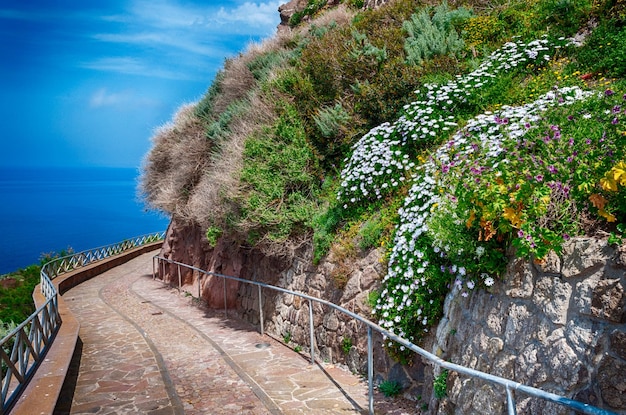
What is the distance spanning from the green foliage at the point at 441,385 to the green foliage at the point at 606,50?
495cm

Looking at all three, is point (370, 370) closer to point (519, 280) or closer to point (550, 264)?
point (519, 280)

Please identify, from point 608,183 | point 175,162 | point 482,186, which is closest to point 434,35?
point 482,186

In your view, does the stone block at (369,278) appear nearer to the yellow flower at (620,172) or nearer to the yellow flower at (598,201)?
the yellow flower at (598,201)

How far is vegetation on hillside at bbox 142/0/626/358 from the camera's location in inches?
171

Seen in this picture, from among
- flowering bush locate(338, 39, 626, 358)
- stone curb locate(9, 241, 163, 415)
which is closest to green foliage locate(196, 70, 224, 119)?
stone curb locate(9, 241, 163, 415)

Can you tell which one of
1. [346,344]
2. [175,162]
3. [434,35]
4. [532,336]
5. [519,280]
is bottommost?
[346,344]

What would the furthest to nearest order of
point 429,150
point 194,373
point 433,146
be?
point 433,146
point 429,150
point 194,373

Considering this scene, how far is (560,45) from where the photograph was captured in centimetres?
826

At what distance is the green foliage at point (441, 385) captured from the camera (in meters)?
4.83

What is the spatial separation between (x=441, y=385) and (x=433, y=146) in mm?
4065

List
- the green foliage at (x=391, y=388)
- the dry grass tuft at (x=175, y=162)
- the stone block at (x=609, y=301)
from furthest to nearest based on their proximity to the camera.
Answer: the dry grass tuft at (x=175, y=162)
the green foliage at (x=391, y=388)
the stone block at (x=609, y=301)

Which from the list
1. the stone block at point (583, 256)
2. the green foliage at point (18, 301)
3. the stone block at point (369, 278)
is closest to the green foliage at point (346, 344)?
the stone block at point (369, 278)

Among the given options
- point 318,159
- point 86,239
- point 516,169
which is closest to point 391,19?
point 318,159

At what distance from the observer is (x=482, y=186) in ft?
15.1
